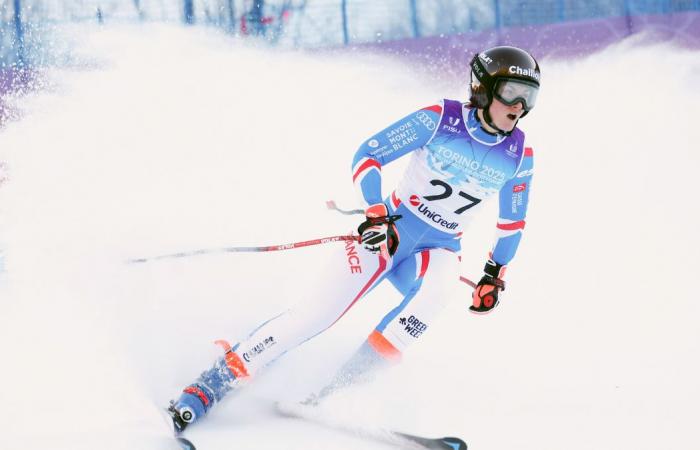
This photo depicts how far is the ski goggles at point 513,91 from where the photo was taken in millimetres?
2277

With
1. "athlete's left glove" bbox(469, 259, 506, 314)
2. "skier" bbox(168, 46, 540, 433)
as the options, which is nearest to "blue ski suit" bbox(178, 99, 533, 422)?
"skier" bbox(168, 46, 540, 433)

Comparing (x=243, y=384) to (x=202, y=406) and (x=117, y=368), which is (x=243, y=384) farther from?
(x=117, y=368)

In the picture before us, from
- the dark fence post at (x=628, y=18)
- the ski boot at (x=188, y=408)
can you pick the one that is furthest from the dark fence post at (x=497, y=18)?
the ski boot at (x=188, y=408)

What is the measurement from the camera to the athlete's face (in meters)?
2.31

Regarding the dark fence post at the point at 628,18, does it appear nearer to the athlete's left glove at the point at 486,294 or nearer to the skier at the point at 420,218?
the skier at the point at 420,218

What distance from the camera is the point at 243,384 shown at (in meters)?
2.41

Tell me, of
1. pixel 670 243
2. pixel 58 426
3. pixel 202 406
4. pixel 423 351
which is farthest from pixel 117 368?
pixel 670 243

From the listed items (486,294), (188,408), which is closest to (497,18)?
(486,294)

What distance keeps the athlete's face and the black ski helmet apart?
15mm

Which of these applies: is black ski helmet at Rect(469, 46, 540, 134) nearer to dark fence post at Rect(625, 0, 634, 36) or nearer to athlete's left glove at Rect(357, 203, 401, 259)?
athlete's left glove at Rect(357, 203, 401, 259)

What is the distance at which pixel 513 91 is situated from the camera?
90.0 inches

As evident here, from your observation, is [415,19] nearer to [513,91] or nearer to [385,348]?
[513,91]

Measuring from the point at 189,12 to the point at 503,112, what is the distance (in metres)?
3.41

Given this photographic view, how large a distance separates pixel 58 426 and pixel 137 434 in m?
0.32
